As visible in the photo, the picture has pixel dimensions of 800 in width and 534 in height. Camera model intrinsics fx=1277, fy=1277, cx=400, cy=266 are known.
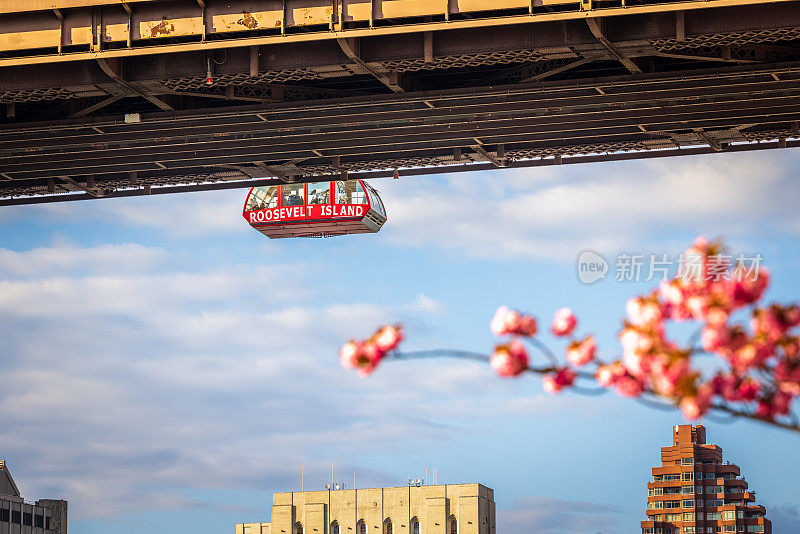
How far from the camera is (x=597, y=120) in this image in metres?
62.4

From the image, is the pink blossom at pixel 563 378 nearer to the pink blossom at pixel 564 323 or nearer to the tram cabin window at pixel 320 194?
the pink blossom at pixel 564 323

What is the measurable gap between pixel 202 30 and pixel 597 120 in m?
22.4

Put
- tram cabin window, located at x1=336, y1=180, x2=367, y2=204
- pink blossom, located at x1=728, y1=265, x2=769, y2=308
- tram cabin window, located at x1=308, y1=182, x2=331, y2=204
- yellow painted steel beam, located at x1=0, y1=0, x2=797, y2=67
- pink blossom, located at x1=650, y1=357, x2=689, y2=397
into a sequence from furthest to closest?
tram cabin window, located at x1=336, y1=180, x2=367, y2=204, tram cabin window, located at x1=308, y1=182, x2=331, y2=204, yellow painted steel beam, located at x1=0, y1=0, x2=797, y2=67, pink blossom, located at x1=728, y1=265, x2=769, y2=308, pink blossom, located at x1=650, y1=357, x2=689, y2=397

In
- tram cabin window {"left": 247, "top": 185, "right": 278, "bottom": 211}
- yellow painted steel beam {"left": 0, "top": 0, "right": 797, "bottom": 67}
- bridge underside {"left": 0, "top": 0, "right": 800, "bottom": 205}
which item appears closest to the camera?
yellow painted steel beam {"left": 0, "top": 0, "right": 797, "bottom": 67}

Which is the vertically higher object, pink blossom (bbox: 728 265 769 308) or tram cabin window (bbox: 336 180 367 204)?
tram cabin window (bbox: 336 180 367 204)

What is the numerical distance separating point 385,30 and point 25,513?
140m

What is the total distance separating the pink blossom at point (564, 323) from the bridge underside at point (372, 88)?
35.1 metres

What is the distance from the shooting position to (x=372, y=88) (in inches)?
2266

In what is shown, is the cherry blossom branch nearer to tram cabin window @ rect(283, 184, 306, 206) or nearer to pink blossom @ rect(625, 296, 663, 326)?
pink blossom @ rect(625, 296, 663, 326)

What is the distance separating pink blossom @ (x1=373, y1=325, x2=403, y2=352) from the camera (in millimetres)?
11953

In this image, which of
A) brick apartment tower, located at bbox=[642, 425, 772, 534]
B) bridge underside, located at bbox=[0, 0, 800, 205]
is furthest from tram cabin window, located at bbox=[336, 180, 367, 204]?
brick apartment tower, located at bbox=[642, 425, 772, 534]

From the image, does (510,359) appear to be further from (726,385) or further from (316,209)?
(316,209)

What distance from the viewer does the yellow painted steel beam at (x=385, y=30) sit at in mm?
44562

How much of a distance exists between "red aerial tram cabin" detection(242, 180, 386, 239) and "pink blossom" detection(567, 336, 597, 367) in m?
112
